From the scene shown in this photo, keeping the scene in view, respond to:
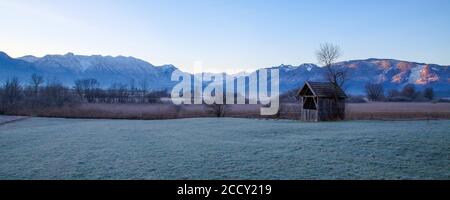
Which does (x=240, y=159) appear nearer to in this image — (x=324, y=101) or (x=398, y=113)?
(x=324, y=101)

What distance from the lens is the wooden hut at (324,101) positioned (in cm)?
3719

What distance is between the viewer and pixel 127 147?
21.2 m

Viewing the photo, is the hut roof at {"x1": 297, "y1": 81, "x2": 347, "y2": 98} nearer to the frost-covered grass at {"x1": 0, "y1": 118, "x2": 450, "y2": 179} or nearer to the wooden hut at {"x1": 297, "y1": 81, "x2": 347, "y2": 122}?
the wooden hut at {"x1": 297, "y1": 81, "x2": 347, "y2": 122}

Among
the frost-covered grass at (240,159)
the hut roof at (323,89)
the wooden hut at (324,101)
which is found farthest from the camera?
the wooden hut at (324,101)

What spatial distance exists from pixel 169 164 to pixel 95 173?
316 centimetres

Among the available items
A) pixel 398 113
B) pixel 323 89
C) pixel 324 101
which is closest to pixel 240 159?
pixel 324 101

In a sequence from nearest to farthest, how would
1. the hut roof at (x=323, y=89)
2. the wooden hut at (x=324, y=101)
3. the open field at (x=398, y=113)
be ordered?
the hut roof at (x=323, y=89) → the wooden hut at (x=324, y=101) → the open field at (x=398, y=113)

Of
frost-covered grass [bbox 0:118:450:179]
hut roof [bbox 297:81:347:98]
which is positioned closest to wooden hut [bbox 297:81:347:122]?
hut roof [bbox 297:81:347:98]

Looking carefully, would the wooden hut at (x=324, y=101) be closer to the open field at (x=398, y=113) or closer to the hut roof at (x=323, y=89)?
the hut roof at (x=323, y=89)

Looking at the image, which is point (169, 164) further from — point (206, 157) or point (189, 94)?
point (189, 94)

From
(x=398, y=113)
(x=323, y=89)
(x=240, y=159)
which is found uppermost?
(x=323, y=89)

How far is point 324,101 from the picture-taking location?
37.3 meters

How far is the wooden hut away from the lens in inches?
1464

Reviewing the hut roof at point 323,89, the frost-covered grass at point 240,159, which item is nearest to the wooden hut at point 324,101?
the hut roof at point 323,89
